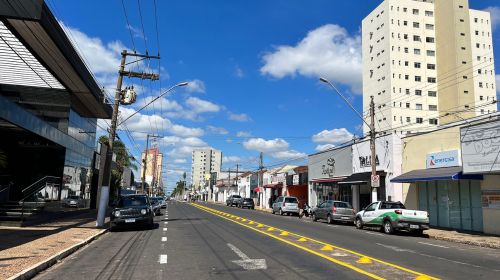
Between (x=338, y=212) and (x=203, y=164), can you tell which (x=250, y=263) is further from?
(x=203, y=164)

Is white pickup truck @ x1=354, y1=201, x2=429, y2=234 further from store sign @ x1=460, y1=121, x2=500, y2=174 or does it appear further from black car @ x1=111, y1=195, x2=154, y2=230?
black car @ x1=111, y1=195, x2=154, y2=230

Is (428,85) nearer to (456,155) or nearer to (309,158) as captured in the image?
(309,158)

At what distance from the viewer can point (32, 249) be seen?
42.0 ft

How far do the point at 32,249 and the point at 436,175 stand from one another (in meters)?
20.6

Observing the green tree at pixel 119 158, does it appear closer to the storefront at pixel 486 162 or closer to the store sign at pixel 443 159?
the store sign at pixel 443 159

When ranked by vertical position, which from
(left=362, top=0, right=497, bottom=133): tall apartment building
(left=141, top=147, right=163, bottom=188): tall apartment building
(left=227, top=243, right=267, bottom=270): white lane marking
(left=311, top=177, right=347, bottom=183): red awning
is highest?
(left=362, top=0, right=497, bottom=133): tall apartment building

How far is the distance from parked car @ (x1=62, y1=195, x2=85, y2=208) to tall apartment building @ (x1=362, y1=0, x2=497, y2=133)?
227 feet

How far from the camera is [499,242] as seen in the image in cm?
Result: 1834

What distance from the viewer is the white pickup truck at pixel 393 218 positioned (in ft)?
71.2

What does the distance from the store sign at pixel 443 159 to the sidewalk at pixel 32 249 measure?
1926 centimetres

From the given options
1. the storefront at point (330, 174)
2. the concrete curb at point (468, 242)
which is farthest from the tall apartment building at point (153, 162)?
the concrete curb at point (468, 242)

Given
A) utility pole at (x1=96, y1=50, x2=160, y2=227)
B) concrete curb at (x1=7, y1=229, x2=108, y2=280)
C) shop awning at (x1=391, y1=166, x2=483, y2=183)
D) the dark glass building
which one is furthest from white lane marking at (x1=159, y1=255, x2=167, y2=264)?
shop awning at (x1=391, y1=166, x2=483, y2=183)

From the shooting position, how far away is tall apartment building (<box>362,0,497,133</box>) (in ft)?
304

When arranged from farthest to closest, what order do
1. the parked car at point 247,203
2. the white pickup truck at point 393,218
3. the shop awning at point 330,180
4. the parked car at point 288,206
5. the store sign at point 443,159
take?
the parked car at point 247,203, the parked car at point 288,206, the shop awning at point 330,180, the store sign at point 443,159, the white pickup truck at point 393,218
